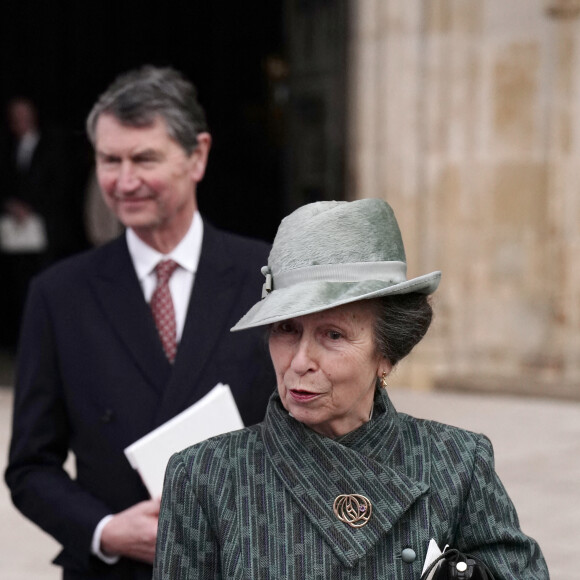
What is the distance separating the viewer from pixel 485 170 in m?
8.32

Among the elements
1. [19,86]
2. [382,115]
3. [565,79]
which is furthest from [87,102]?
[565,79]

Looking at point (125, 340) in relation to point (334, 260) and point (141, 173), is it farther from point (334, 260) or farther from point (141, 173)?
point (334, 260)

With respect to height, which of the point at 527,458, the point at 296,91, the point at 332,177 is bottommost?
the point at 527,458

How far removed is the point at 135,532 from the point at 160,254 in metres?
0.66

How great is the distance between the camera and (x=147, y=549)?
8.29ft

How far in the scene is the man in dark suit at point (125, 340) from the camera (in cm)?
266

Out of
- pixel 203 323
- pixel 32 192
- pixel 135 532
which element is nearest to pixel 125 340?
pixel 203 323

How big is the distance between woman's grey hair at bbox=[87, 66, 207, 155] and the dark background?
8.74 metres

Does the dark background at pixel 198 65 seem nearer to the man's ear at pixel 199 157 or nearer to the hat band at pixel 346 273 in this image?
the man's ear at pixel 199 157

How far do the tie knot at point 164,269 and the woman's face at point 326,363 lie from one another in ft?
2.76

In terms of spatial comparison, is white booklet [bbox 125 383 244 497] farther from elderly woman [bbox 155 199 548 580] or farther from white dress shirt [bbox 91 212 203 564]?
elderly woman [bbox 155 199 548 580]

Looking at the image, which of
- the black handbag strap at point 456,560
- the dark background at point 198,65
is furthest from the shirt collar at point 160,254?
the dark background at point 198,65

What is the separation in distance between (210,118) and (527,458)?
261 inches

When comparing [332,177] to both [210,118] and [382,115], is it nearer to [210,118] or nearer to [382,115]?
→ [382,115]
